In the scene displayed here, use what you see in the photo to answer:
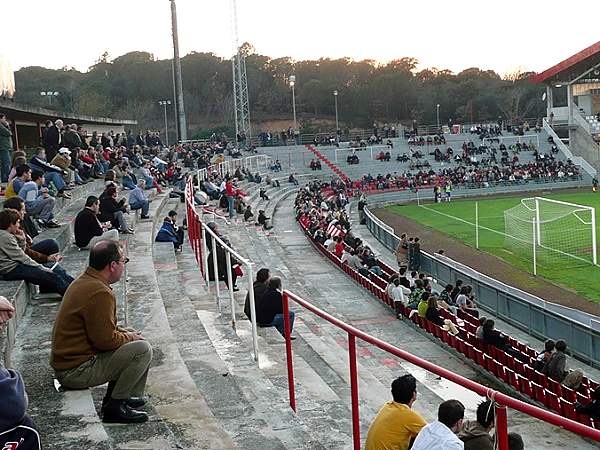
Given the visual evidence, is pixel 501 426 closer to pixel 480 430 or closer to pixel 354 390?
pixel 480 430

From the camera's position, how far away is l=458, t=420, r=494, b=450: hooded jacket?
386 centimetres

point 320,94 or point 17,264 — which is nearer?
point 17,264

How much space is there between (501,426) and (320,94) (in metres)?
105

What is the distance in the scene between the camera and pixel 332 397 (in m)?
6.06

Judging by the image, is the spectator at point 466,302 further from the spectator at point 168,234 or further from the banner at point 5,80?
the banner at point 5,80

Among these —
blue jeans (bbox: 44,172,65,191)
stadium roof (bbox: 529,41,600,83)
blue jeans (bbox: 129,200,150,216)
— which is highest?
stadium roof (bbox: 529,41,600,83)

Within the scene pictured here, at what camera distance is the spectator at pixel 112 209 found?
517 inches

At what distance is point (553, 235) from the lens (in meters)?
31.1

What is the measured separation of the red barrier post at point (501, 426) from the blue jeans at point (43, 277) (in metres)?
5.67

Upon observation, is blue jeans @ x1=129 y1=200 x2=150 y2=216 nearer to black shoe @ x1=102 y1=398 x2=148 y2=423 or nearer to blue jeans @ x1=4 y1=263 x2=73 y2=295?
blue jeans @ x1=4 y1=263 x2=73 y2=295

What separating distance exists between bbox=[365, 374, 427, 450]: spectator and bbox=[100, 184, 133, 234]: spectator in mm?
9468

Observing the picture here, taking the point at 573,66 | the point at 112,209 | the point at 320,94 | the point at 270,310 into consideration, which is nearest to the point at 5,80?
the point at 112,209

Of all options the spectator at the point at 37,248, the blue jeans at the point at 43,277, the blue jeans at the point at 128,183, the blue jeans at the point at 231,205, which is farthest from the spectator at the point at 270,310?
the blue jeans at the point at 231,205

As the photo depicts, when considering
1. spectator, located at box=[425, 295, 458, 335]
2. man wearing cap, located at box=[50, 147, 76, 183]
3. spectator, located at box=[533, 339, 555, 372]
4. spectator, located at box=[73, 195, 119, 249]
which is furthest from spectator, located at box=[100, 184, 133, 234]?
spectator, located at box=[533, 339, 555, 372]
